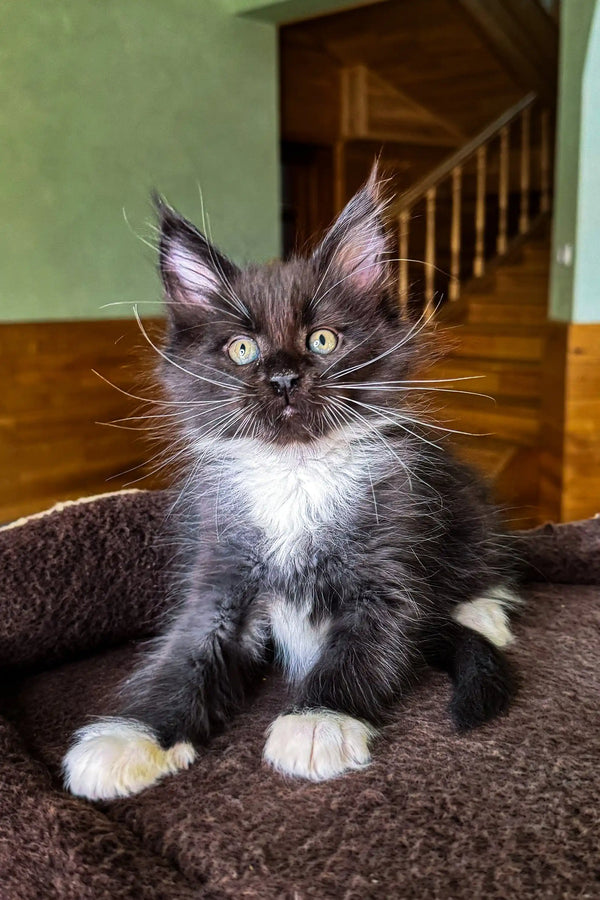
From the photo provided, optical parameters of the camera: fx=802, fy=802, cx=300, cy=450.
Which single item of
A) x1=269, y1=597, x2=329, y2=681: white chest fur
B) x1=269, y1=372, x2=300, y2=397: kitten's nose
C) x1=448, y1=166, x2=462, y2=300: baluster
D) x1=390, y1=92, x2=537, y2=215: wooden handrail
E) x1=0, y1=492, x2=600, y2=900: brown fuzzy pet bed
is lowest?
x1=0, y1=492, x2=600, y2=900: brown fuzzy pet bed

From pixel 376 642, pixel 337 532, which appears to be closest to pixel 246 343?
pixel 337 532

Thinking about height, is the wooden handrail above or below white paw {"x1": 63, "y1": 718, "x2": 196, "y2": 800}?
above

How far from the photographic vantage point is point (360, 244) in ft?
3.96

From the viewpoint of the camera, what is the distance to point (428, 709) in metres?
1.08

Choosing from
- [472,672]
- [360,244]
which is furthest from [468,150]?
[472,672]

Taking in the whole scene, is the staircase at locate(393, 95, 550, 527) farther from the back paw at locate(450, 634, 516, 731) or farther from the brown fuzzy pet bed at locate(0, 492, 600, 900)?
the brown fuzzy pet bed at locate(0, 492, 600, 900)

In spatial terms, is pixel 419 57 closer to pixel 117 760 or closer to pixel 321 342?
pixel 321 342

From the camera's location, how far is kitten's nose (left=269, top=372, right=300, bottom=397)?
1.05 meters

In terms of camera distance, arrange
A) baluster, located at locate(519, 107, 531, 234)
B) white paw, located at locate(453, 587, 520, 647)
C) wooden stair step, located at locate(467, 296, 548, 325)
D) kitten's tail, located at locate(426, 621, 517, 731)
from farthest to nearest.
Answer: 1. baluster, located at locate(519, 107, 531, 234)
2. wooden stair step, located at locate(467, 296, 548, 325)
3. white paw, located at locate(453, 587, 520, 647)
4. kitten's tail, located at locate(426, 621, 517, 731)

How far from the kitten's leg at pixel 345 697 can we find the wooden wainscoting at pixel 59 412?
234cm

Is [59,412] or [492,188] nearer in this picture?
[59,412]

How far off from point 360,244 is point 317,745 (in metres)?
0.71

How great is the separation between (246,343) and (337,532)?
29 centimetres

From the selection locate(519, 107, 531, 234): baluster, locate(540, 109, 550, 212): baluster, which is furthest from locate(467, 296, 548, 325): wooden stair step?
locate(540, 109, 550, 212): baluster
